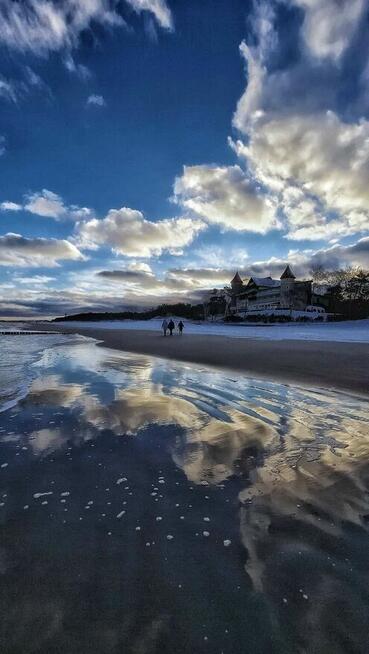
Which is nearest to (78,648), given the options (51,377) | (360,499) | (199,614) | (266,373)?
(199,614)

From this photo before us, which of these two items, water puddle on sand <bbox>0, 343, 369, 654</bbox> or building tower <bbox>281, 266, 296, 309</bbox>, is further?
building tower <bbox>281, 266, 296, 309</bbox>

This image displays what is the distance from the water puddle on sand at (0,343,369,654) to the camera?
1.75 m

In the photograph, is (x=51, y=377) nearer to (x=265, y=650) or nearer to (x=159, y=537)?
(x=159, y=537)

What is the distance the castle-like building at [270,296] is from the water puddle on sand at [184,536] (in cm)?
7411

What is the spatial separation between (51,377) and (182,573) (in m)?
8.67

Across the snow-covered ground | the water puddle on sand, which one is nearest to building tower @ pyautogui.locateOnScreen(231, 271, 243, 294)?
the snow-covered ground

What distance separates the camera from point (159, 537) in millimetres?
2520

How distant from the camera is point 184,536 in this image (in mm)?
2529

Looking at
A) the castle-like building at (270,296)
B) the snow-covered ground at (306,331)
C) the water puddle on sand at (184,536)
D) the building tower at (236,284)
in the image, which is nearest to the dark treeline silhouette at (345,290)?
the castle-like building at (270,296)

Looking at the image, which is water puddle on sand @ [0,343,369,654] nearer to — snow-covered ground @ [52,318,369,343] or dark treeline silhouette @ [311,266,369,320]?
snow-covered ground @ [52,318,369,343]

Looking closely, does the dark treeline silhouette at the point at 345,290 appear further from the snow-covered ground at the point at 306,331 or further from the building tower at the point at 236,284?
the building tower at the point at 236,284

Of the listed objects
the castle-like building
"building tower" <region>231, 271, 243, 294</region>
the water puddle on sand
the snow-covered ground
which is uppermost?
"building tower" <region>231, 271, 243, 294</region>

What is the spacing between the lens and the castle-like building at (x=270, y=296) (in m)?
86.7

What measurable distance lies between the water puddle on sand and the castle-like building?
74108mm
